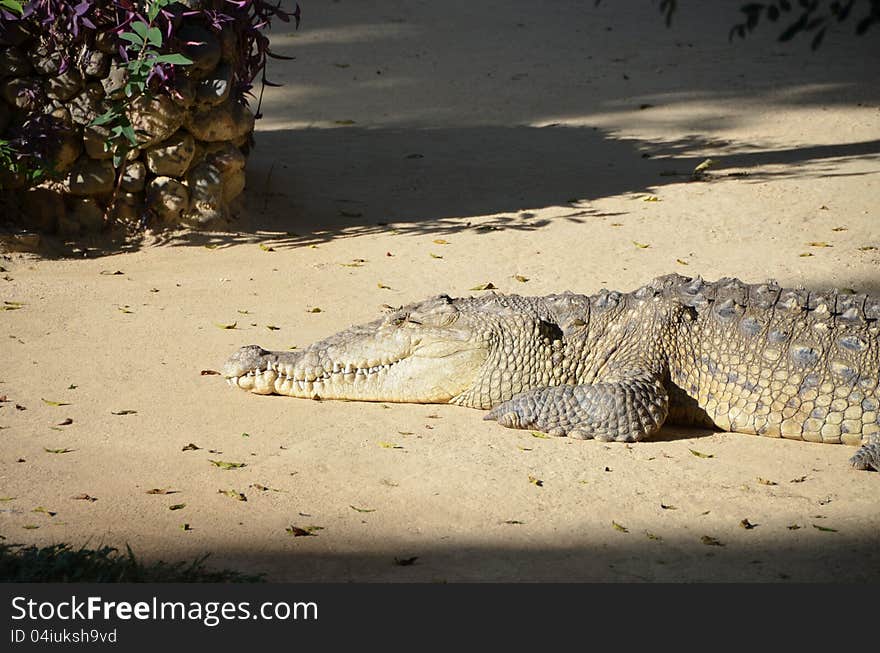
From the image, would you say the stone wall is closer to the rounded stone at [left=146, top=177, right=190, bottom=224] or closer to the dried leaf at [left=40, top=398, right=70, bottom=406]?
the rounded stone at [left=146, top=177, right=190, bottom=224]

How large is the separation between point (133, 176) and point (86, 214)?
0.55 meters

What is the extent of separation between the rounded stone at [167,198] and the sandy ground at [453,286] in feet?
0.83

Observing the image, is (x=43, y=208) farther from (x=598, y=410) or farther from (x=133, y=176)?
(x=598, y=410)

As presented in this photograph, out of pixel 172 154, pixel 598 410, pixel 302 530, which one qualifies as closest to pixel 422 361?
pixel 598 410

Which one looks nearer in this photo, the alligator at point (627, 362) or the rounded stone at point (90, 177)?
the alligator at point (627, 362)

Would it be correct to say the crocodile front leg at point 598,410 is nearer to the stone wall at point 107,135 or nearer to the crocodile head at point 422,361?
the crocodile head at point 422,361

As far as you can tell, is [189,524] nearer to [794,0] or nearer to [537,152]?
[537,152]

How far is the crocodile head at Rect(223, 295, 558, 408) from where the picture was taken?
6.07m

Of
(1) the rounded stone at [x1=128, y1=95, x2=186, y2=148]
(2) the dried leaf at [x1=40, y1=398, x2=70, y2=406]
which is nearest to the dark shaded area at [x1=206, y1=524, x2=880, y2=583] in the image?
(2) the dried leaf at [x1=40, y1=398, x2=70, y2=406]

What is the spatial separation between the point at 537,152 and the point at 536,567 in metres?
8.54

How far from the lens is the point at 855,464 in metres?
5.29

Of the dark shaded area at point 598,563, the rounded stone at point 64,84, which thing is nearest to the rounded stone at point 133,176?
the rounded stone at point 64,84

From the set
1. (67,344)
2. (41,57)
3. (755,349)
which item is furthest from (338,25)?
(755,349)

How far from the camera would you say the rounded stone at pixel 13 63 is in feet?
29.6
